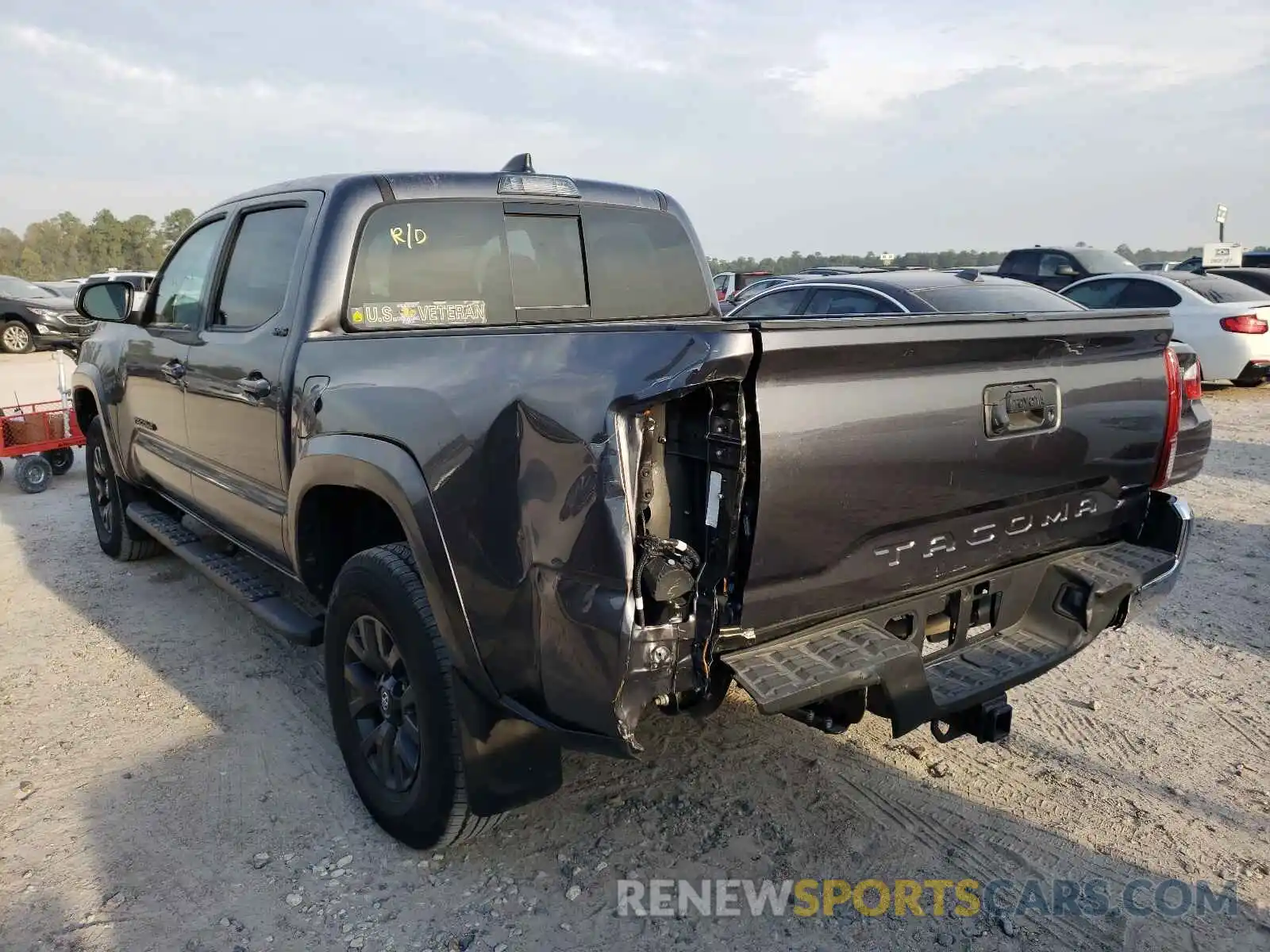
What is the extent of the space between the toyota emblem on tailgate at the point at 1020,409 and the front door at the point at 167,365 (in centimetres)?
335

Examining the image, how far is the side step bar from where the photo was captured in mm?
3441

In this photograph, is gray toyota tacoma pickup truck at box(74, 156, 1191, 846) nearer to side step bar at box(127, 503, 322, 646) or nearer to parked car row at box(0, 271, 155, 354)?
side step bar at box(127, 503, 322, 646)

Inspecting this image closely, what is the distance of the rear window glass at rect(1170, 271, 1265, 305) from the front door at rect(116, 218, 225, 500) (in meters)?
12.4

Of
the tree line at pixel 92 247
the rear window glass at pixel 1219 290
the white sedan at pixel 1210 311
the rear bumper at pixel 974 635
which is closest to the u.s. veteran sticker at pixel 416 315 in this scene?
the rear bumper at pixel 974 635

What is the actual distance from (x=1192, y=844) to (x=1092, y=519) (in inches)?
41.2

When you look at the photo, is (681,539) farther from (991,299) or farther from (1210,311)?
(1210,311)

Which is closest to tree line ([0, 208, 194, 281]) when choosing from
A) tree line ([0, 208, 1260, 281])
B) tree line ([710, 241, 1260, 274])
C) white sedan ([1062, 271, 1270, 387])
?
tree line ([0, 208, 1260, 281])

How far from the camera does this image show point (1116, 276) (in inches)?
496

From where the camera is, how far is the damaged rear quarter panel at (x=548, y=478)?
208 cm

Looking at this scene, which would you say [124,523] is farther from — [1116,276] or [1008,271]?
A: [1008,271]

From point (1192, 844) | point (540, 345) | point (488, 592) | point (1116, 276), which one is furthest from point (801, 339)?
point (1116, 276)

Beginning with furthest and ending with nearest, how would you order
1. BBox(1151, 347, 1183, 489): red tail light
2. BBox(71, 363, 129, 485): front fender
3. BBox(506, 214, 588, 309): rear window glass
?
BBox(71, 363, 129, 485): front fender, BBox(506, 214, 588, 309): rear window glass, BBox(1151, 347, 1183, 489): red tail light

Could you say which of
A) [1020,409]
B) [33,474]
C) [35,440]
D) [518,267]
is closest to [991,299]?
[518,267]

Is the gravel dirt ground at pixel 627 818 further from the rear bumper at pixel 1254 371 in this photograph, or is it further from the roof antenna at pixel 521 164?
the rear bumper at pixel 1254 371
